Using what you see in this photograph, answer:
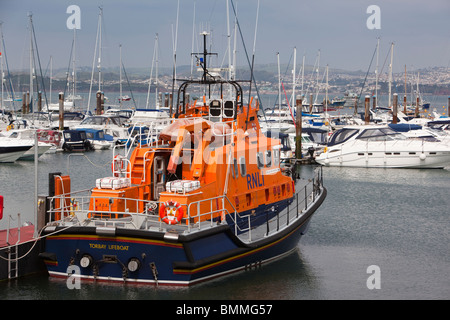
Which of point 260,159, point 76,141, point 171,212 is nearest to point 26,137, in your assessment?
point 76,141

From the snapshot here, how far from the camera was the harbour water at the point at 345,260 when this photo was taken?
43.1 ft

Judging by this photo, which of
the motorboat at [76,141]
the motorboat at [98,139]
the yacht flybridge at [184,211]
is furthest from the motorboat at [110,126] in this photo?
the yacht flybridge at [184,211]

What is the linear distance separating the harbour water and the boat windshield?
843 cm

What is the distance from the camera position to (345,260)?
53.4ft

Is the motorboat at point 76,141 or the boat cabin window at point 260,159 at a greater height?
the boat cabin window at point 260,159

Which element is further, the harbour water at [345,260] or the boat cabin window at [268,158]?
the boat cabin window at [268,158]

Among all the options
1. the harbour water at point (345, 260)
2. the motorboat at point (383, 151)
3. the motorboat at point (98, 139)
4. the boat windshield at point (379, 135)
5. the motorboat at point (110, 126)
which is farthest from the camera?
the motorboat at point (110, 126)

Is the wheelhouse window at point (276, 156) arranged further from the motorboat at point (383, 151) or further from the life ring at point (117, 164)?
the motorboat at point (383, 151)

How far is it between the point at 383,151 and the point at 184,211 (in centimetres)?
2633

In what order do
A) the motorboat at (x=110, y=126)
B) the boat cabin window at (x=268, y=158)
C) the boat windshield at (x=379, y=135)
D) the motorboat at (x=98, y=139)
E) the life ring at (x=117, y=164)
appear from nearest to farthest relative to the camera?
the life ring at (x=117, y=164) → the boat cabin window at (x=268, y=158) → the boat windshield at (x=379, y=135) → the motorboat at (x=98, y=139) → the motorboat at (x=110, y=126)

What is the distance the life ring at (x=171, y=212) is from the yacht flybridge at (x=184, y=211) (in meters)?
0.02

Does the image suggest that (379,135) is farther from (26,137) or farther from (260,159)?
(260,159)

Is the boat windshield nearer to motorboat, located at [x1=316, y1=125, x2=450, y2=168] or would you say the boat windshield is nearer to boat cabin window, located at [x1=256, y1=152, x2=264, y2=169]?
motorboat, located at [x1=316, y1=125, x2=450, y2=168]

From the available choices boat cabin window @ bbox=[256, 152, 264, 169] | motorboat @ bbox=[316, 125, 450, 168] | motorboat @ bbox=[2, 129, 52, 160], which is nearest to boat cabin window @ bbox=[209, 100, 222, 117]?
boat cabin window @ bbox=[256, 152, 264, 169]
